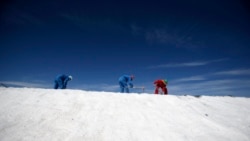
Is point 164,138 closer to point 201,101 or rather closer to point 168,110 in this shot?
point 168,110

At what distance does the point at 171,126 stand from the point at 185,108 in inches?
79.7

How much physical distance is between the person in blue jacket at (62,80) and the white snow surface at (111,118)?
4.55 metres

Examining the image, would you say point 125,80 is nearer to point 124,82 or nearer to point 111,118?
point 124,82

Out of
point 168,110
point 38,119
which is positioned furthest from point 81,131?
point 168,110

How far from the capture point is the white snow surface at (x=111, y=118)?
4.79 meters

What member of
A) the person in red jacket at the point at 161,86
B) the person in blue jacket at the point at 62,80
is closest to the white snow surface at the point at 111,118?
the person in red jacket at the point at 161,86

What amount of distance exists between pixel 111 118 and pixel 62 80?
747 centimetres

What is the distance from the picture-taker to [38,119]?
17.2 ft

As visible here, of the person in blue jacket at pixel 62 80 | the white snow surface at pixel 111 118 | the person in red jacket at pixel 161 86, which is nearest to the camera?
the white snow surface at pixel 111 118

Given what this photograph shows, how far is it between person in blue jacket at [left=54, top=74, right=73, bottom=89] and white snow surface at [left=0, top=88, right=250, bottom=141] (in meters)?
4.55

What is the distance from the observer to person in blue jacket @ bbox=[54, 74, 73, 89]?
473 inches

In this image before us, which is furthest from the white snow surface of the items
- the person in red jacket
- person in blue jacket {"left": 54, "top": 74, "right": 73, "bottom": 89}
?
person in blue jacket {"left": 54, "top": 74, "right": 73, "bottom": 89}

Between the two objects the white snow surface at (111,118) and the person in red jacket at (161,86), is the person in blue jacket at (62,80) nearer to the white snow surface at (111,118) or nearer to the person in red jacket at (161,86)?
the white snow surface at (111,118)

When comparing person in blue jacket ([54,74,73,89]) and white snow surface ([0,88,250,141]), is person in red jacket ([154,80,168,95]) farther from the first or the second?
person in blue jacket ([54,74,73,89])
